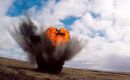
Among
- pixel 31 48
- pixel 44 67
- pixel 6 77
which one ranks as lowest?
pixel 6 77

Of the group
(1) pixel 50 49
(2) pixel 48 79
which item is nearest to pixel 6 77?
(2) pixel 48 79

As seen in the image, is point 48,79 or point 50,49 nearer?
point 48,79

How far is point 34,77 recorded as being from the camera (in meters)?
51.6

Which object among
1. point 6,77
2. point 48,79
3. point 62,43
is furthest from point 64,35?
point 6,77

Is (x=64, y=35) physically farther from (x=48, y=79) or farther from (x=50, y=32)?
(x=48, y=79)

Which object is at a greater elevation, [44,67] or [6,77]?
[44,67]

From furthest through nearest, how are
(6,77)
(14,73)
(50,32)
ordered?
(50,32) → (14,73) → (6,77)

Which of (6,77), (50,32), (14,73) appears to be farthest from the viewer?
(50,32)

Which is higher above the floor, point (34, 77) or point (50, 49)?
point (50, 49)

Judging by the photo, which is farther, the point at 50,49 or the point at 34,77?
the point at 50,49

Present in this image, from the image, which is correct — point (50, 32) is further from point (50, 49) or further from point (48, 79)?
point (48, 79)

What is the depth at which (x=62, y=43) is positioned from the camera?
202 feet

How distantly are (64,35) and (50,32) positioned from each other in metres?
3.06

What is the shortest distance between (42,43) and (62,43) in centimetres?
454
